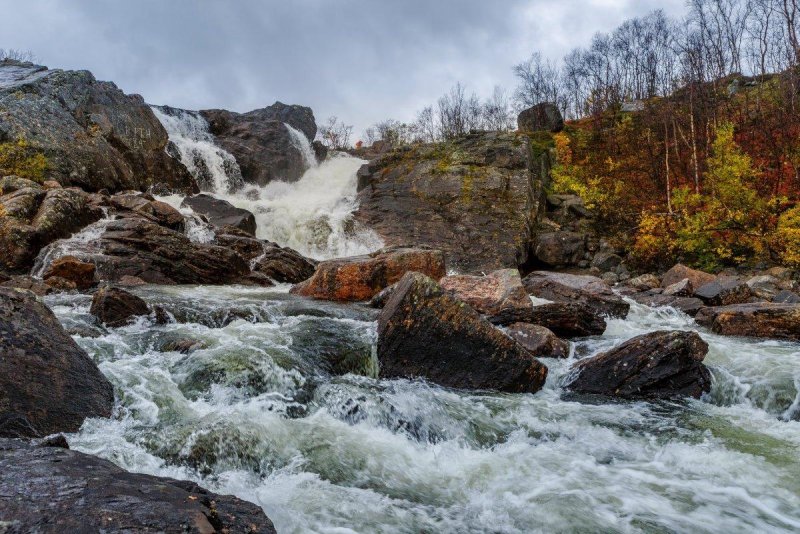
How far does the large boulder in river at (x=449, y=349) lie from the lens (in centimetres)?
657

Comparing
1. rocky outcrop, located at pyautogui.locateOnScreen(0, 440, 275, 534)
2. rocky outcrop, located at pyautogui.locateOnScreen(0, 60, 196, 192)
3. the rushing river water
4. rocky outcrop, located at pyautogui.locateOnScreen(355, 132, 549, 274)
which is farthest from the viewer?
rocky outcrop, located at pyautogui.locateOnScreen(355, 132, 549, 274)

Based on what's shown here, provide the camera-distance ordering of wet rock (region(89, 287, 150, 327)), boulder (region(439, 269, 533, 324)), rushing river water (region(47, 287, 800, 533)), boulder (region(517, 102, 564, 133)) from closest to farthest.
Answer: rushing river water (region(47, 287, 800, 533))
wet rock (region(89, 287, 150, 327))
boulder (region(439, 269, 533, 324))
boulder (region(517, 102, 564, 133))

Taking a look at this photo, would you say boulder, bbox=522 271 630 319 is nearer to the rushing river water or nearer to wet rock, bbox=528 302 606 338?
wet rock, bbox=528 302 606 338

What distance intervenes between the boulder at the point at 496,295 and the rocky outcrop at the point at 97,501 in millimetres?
6285

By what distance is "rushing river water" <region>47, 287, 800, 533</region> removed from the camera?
3.80m

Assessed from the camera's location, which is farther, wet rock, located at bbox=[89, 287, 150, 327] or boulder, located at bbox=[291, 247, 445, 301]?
boulder, located at bbox=[291, 247, 445, 301]

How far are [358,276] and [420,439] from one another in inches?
269

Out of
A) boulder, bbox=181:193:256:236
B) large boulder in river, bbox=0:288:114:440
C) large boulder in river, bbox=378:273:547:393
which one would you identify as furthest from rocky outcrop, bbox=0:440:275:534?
boulder, bbox=181:193:256:236

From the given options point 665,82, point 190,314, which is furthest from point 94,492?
point 665,82

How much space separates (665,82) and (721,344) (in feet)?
114

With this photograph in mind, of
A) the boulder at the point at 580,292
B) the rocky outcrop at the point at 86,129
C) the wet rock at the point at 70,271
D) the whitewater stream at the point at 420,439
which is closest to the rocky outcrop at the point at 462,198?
the boulder at the point at 580,292

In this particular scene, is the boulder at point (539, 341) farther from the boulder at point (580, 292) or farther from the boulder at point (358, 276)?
the boulder at point (358, 276)

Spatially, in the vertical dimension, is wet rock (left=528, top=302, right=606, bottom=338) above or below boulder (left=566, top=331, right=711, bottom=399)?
above

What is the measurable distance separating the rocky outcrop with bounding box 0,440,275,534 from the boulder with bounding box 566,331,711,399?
525 centimetres
